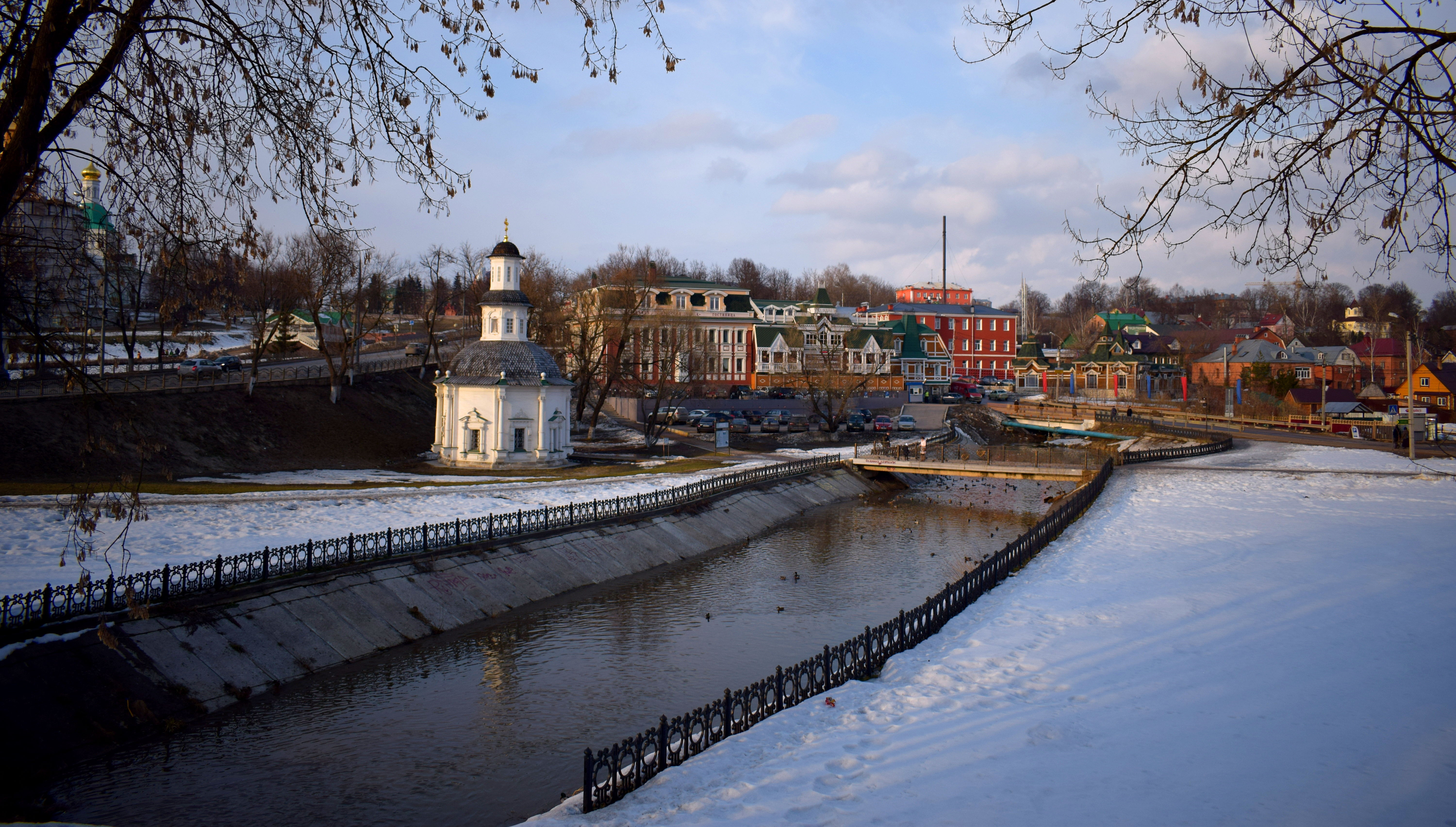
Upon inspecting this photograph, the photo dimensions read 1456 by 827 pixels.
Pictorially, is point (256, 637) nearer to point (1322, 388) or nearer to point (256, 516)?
point (256, 516)

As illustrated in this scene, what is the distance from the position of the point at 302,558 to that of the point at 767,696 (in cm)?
1280

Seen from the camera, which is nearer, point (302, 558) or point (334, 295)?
point (302, 558)

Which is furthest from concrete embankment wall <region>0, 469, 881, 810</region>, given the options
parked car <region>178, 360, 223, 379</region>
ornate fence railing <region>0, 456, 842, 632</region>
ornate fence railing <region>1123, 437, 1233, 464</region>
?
parked car <region>178, 360, 223, 379</region>

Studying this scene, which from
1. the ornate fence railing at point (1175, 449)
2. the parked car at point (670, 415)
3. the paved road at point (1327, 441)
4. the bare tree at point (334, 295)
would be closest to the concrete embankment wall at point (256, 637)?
the bare tree at point (334, 295)

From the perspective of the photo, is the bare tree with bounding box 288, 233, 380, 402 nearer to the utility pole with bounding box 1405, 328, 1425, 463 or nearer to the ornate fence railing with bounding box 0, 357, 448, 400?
the ornate fence railing with bounding box 0, 357, 448, 400

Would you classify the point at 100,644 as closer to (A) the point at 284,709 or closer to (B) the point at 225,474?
(A) the point at 284,709

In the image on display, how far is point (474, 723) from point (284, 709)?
11.6ft

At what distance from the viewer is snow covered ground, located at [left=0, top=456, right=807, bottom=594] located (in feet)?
63.6

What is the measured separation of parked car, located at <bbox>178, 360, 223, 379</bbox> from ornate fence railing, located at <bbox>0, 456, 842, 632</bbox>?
29.2 metres

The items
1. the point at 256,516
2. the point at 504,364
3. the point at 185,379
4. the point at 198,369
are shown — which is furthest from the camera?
the point at 198,369

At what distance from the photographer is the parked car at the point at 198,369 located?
4903 centimetres

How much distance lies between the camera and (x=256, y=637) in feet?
55.8

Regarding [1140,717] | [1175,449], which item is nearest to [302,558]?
[1140,717]

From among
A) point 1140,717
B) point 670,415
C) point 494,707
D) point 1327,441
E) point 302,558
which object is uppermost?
point 670,415
